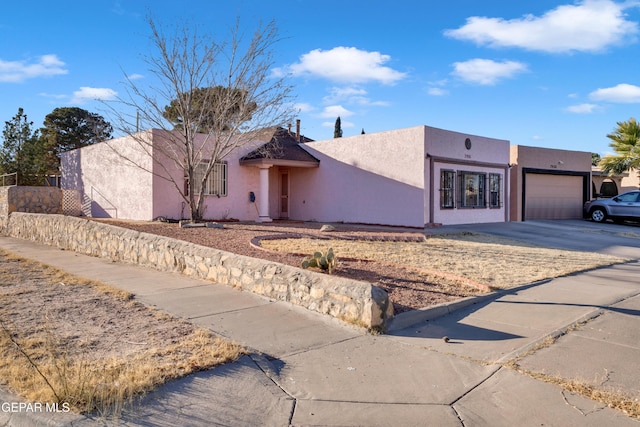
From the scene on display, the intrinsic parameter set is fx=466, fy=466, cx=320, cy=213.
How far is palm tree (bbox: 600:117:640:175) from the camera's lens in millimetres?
23609

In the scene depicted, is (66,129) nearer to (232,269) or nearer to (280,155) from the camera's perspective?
(280,155)

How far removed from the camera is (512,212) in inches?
863

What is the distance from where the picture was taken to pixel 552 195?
23.5 m

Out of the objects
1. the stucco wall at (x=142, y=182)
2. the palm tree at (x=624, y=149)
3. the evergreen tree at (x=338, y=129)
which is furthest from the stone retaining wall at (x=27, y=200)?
the evergreen tree at (x=338, y=129)

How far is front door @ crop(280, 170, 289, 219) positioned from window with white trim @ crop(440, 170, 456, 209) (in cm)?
823

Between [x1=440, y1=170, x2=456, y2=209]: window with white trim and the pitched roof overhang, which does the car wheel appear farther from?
the pitched roof overhang

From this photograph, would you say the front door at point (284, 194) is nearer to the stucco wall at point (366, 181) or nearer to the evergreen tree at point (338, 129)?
the stucco wall at point (366, 181)

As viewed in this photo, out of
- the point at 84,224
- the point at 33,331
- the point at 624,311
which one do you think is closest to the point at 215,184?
the point at 84,224

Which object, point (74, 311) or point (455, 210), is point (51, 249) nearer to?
point (74, 311)

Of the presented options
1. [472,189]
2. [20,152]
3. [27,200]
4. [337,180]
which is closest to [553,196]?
[472,189]

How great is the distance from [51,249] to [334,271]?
9076 millimetres

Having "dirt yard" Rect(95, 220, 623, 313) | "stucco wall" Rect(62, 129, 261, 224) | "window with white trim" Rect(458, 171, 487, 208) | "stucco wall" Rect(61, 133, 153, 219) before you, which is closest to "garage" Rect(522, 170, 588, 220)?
"window with white trim" Rect(458, 171, 487, 208)

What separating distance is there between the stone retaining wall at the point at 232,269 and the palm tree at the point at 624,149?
76.9 ft

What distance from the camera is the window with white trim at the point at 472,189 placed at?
762 inches
